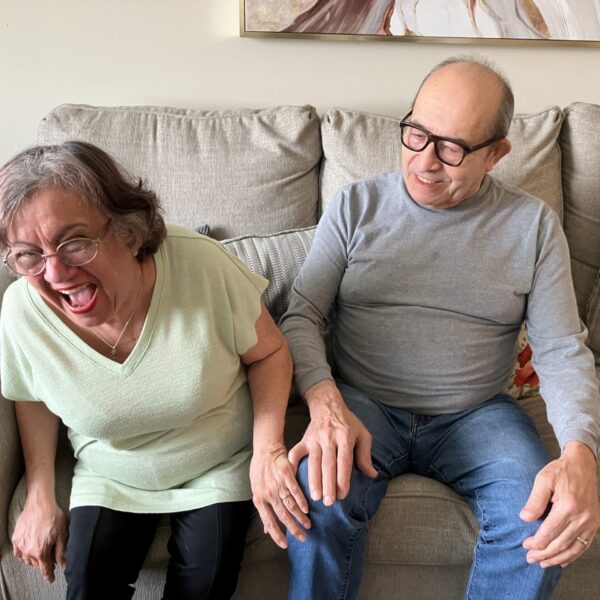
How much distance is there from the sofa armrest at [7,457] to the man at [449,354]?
57 centimetres

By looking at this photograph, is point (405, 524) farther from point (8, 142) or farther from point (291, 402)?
point (8, 142)

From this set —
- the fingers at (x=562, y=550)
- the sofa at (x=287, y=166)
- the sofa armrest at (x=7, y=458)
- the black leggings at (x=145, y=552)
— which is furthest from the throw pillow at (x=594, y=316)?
the sofa armrest at (x=7, y=458)

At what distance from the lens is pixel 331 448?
1183 mm

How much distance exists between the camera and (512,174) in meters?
1.76

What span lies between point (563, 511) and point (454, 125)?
75 cm

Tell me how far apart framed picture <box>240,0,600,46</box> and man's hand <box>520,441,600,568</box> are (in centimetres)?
134

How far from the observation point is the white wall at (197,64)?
1.85 meters

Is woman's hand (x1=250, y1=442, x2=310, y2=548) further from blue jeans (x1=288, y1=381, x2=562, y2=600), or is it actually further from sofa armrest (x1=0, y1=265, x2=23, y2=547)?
sofa armrest (x1=0, y1=265, x2=23, y2=547)

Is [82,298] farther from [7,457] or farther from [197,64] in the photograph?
[197,64]

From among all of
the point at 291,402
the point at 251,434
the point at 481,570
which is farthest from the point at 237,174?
the point at 481,570

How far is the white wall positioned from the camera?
6.07 ft

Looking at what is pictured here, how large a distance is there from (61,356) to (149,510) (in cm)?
35

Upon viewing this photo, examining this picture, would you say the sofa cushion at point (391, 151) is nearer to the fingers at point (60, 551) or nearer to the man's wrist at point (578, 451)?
the man's wrist at point (578, 451)

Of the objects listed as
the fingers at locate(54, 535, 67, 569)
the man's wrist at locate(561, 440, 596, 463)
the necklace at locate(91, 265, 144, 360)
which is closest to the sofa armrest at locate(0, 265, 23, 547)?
the fingers at locate(54, 535, 67, 569)
